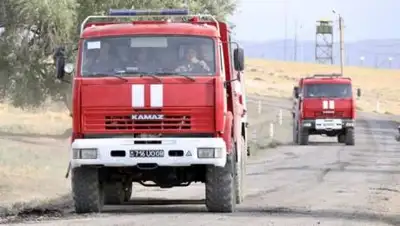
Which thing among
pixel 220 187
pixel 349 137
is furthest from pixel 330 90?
pixel 220 187

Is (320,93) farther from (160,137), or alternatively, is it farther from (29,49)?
(160,137)

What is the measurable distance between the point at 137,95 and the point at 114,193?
3104 millimetres

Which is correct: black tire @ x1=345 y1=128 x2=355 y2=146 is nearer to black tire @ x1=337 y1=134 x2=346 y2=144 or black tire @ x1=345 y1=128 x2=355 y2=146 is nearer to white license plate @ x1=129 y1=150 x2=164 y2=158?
black tire @ x1=337 y1=134 x2=346 y2=144

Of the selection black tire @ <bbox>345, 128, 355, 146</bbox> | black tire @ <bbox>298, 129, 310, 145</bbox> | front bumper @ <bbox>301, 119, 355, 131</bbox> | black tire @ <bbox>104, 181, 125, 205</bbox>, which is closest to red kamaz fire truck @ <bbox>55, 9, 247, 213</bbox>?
black tire @ <bbox>104, 181, 125, 205</bbox>

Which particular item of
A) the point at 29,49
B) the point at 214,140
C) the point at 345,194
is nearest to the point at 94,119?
the point at 214,140

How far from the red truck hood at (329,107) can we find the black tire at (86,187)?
23881mm

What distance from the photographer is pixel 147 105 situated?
13.7 metres

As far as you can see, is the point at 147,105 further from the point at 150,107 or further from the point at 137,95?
the point at 137,95

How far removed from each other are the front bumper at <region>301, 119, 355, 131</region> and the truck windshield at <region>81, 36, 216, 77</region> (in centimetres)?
2394

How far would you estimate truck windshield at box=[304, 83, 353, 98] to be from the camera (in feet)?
121

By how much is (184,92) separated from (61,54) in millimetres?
2055

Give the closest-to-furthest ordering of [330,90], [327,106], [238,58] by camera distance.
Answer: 1. [238,58]
2. [330,90]
3. [327,106]

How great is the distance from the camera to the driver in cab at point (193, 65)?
45.6 ft

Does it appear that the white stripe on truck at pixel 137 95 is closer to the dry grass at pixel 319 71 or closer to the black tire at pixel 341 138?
the black tire at pixel 341 138
